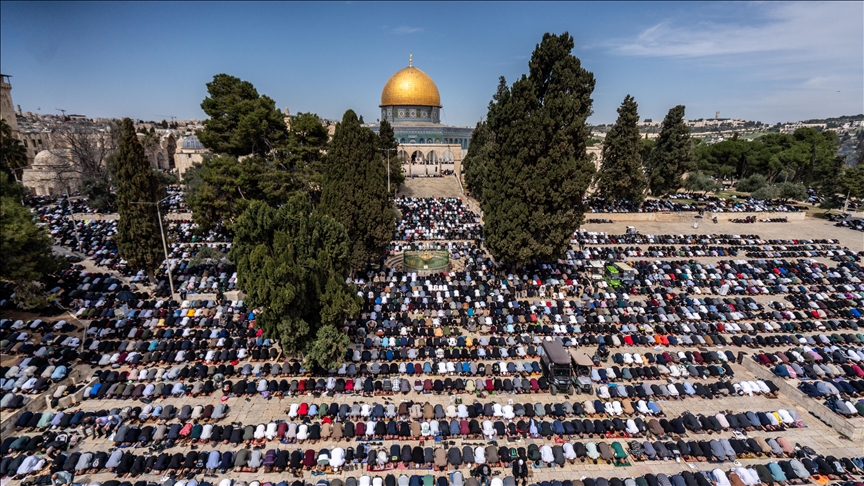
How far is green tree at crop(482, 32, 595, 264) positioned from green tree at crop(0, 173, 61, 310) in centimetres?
2178

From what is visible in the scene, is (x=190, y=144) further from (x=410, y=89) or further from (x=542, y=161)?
(x=542, y=161)

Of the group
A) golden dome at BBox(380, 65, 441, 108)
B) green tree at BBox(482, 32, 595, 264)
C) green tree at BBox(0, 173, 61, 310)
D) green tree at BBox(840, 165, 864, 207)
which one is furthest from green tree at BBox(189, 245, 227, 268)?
green tree at BBox(840, 165, 864, 207)

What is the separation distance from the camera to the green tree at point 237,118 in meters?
24.8

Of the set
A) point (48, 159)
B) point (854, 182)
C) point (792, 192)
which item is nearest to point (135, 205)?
point (48, 159)

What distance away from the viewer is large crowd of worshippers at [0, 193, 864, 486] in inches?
472

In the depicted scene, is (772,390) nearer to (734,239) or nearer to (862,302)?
(862,302)

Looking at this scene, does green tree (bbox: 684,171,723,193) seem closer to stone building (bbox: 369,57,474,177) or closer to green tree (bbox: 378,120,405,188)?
stone building (bbox: 369,57,474,177)

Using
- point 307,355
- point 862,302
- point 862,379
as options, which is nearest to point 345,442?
point 307,355

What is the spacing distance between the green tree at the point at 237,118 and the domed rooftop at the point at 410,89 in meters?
46.5

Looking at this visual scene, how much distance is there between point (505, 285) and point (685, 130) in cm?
3347

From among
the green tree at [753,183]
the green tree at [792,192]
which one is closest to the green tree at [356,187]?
the green tree at [792,192]

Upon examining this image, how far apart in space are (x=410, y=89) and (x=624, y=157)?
137ft

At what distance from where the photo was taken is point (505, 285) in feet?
77.5

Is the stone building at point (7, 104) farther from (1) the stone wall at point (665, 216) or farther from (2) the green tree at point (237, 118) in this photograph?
(1) the stone wall at point (665, 216)
